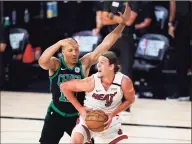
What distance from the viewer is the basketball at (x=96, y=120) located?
544 cm

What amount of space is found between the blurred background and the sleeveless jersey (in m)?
5.08

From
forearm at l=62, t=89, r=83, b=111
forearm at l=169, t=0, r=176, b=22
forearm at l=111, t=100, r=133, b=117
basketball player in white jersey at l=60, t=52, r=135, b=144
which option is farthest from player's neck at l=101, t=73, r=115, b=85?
forearm at l=169, t=0, r=176, b=22

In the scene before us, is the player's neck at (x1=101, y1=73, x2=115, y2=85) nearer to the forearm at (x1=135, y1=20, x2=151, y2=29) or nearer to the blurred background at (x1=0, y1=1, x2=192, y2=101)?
the blurred background at (x1=0, y1=1, x2=192, y2=101)

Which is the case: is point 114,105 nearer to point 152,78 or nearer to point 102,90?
point 102,90

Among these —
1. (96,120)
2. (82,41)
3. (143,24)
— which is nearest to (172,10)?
(143,24)

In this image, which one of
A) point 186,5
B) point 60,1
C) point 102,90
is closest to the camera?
point 102,90

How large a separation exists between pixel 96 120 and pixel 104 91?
310 mm

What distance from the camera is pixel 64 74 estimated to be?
595cm

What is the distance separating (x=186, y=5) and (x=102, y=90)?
232 inches

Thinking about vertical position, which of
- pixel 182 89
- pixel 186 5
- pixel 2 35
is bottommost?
pixel 182 89

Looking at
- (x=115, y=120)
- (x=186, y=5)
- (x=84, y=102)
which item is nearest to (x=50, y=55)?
(x=84, y=102)

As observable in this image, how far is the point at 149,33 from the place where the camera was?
11328 mm

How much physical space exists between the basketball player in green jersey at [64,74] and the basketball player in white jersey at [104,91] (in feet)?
1.11

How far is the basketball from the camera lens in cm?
544
